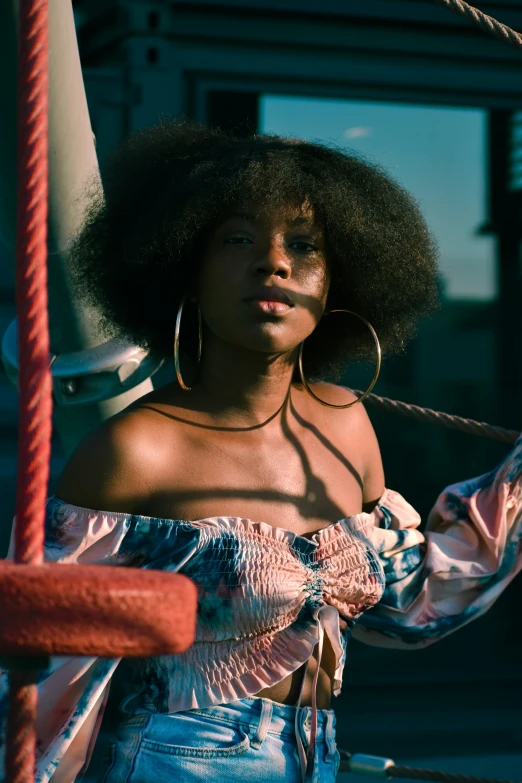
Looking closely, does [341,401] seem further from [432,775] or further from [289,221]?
[432,775]

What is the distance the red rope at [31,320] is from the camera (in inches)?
25.3

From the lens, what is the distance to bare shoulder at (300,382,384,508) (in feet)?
5.69

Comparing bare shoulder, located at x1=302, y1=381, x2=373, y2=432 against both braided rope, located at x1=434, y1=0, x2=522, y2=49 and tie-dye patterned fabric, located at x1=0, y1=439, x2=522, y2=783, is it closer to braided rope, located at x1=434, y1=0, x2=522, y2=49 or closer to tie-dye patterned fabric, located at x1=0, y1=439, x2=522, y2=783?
tie-dye patterned fabric, located at x1=0, y1=439, x2=522, y2=783

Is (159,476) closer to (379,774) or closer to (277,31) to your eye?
(379,774)

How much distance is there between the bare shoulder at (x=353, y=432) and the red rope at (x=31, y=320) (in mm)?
1093

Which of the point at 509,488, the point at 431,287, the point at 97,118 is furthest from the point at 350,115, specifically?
the point at 509,488

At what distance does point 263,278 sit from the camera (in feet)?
4.86

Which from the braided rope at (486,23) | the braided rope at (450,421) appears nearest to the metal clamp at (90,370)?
the braided rope at (450,421)

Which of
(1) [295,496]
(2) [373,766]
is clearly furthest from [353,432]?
(2) [373,766]

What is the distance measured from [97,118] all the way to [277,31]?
0.71 metres

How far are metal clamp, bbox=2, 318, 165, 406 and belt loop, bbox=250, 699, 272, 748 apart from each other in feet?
1.84

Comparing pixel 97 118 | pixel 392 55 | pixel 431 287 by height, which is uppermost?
pixel 392 55

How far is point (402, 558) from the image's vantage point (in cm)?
170

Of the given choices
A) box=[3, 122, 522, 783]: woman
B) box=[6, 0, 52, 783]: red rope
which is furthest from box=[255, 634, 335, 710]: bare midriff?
box=[6, 0, 52, 783]: red rope
